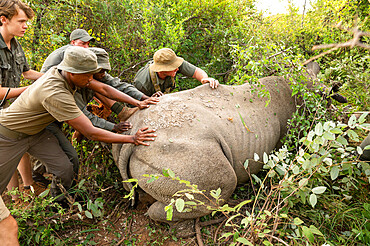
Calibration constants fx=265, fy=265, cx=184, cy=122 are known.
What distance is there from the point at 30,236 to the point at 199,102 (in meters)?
2.28

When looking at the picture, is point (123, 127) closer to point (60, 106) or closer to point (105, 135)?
point (105, 135)

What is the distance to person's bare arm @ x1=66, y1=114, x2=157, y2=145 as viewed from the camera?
2576mm

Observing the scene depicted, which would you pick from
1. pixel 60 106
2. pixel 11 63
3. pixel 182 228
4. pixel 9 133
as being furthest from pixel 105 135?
pixel 11 63

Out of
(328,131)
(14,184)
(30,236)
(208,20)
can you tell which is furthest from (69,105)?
(208,20)

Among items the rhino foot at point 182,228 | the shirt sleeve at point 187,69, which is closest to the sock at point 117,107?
the shirt sleeve at point 187,69

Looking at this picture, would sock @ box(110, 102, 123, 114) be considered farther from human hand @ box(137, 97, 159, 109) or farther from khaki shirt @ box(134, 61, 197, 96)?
khaki shirt @ box(134, 61, 197, 96)

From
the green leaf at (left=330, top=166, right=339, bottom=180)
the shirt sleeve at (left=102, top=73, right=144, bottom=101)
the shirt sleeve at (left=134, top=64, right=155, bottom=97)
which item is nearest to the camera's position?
the green leaf at (left=330, top=166, right=339, bottom=180)

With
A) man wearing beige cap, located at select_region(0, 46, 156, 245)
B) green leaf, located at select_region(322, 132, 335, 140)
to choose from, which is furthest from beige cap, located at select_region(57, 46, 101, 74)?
green leaf, located at select_region(322, 132, 335, 140)

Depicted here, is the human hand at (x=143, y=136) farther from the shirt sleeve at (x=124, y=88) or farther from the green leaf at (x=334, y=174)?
the green leaf at (x=334, y=174)

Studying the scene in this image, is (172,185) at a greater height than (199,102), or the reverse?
(199,102)

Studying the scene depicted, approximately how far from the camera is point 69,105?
2488 mm

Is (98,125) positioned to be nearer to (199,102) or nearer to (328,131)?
(199,102)

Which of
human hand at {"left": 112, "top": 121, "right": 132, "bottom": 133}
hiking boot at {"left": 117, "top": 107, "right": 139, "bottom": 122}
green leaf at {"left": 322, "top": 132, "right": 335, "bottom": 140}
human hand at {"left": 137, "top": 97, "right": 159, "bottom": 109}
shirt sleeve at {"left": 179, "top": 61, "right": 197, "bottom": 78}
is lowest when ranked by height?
human hand at {"left": 112, "top": 121, "right": 132, "bottom": 133}

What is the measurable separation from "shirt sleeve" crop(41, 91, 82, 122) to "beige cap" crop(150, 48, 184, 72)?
1426mm
